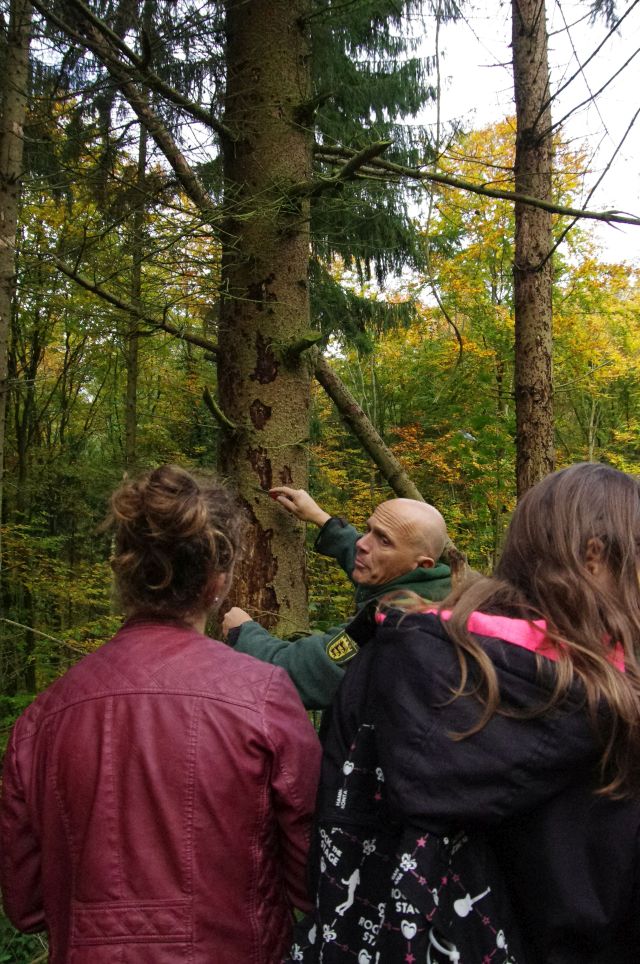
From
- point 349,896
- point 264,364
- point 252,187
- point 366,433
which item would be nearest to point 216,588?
point 349,896

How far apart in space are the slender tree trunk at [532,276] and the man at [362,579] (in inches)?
80.8

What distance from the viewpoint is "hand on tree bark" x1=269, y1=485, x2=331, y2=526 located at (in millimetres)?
2557

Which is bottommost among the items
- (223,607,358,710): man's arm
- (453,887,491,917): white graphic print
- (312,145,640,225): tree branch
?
(453,887,491,917): white graphic print

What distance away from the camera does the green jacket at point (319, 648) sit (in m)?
1.73

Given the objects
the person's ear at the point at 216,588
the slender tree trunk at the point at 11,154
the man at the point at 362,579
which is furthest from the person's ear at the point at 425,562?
the slender tree trunk at the point at 11,154

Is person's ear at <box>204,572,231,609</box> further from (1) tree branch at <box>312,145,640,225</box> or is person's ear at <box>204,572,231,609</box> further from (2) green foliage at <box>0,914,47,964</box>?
(2) green foliage at <box>0,914,47,964</box>

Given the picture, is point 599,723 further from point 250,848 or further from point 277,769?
point 250,848

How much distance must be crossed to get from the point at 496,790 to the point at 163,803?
0.64 meters

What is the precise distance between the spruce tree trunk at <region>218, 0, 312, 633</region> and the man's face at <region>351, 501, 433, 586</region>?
559 millimetres

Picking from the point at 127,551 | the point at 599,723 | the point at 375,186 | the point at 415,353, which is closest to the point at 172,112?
the point at 375,186

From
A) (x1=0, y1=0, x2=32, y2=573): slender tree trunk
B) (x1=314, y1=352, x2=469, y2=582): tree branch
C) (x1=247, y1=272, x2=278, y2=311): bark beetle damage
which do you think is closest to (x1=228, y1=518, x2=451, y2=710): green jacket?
(x1=247, y1=272, x2=278, y2=311): bark beetle damage

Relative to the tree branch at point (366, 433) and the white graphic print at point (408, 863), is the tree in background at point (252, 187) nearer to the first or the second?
the tree branch at point (366, 433)

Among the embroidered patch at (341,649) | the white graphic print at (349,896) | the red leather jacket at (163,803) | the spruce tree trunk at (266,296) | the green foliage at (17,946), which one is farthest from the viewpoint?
the green foliage at (17,946)

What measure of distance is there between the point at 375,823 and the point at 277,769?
0.25m
